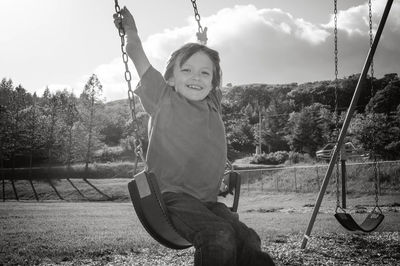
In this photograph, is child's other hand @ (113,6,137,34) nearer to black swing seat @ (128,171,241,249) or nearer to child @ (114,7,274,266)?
child @ (114,7,274,266)

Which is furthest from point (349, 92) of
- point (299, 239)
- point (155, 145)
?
point (155, 145)

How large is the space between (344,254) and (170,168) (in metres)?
5.53

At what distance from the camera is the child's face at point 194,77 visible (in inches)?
121

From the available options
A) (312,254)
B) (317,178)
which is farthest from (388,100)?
(312,254)

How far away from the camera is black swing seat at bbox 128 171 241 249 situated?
2.54 metres

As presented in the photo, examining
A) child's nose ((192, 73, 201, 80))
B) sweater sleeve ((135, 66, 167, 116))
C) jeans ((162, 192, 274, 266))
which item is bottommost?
jeans ((162, 192, 274, 266))

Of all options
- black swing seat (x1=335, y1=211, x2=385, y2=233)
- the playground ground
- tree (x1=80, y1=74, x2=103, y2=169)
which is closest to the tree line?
tree (x1=80, y1=74, x2=103, y2=169)

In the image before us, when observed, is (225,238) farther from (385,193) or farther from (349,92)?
(349,92)

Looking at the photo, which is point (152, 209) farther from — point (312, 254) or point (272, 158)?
point (272, 158)

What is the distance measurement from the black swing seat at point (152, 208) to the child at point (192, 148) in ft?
0.30

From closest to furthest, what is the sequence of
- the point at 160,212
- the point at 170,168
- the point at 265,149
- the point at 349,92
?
the point at 160,212 < the point at 170,168 < the point at 265,149 < the point at 349,92

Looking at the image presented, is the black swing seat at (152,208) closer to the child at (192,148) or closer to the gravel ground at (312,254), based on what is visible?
the child at (192,148)

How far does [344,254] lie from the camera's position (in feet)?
22.8

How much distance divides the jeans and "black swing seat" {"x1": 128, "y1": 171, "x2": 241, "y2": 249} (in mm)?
87
